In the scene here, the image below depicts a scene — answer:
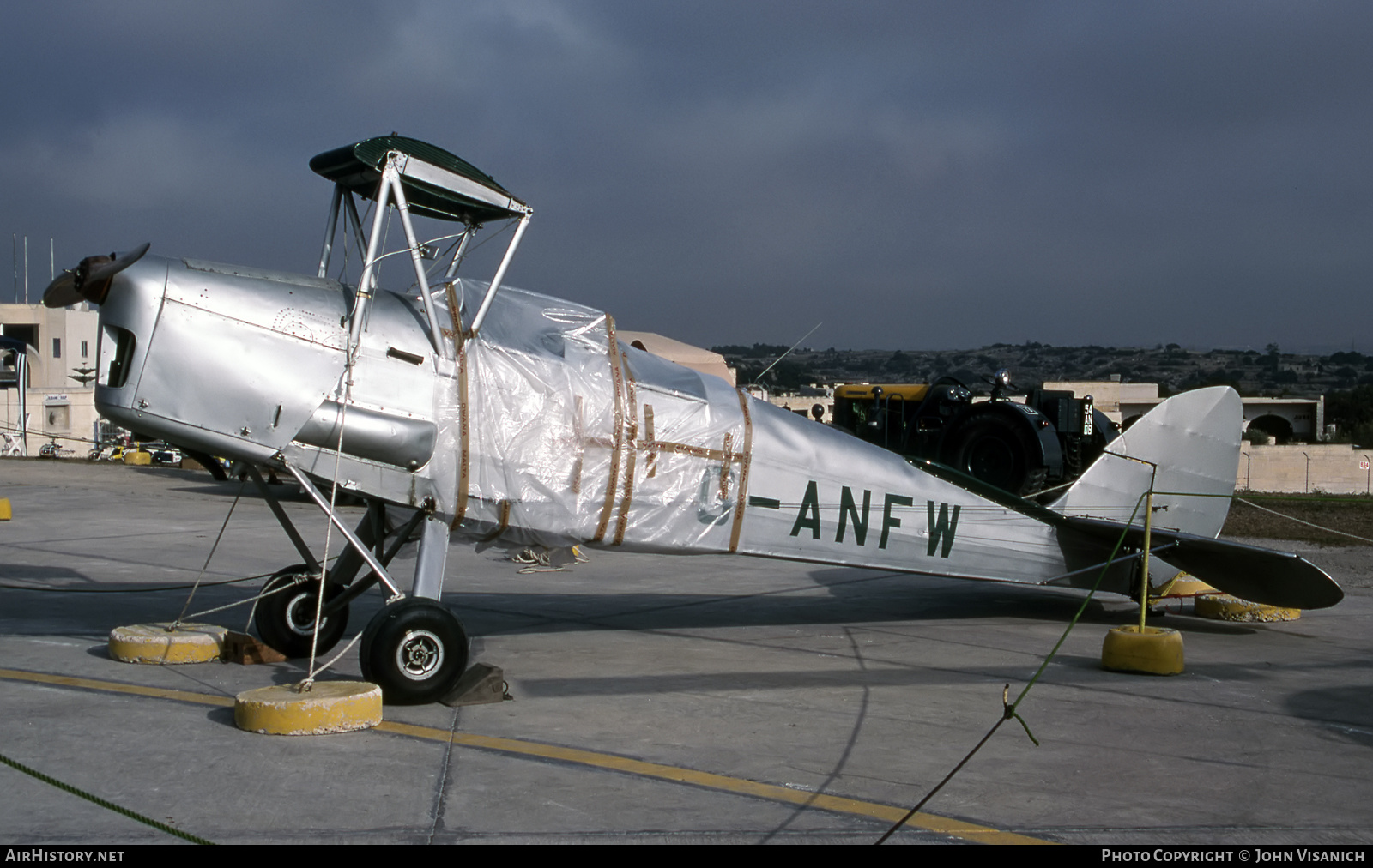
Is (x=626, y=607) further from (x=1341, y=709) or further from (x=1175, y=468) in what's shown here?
(x=1341, y=709)

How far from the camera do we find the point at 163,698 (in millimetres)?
6656

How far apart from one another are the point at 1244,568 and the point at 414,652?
629cm

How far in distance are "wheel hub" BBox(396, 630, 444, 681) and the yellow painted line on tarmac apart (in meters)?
0.41

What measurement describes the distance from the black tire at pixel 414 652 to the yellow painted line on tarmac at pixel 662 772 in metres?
0.35

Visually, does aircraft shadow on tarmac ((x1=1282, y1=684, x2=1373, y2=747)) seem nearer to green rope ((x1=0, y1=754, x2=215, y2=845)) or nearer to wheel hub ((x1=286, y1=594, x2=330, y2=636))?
green rope ((x1=0, y1=754, x2=215, y2=845))

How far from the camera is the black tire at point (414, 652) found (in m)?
6.57

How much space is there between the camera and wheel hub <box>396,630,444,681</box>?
662cm

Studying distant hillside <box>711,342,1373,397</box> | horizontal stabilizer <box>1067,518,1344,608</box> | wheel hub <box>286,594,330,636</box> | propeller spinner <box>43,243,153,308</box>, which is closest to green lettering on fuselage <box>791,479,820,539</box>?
horizontal stabilizer <box>1067,518,1344,608</box>

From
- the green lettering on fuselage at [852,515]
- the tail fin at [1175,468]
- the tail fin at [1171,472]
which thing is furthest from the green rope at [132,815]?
the tail fin at [1175,468]

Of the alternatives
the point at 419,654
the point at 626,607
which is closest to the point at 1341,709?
the point at 419,654

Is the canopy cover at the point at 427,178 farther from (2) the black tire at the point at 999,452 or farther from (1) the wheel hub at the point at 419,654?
(2) the black tire at the point at 999,452

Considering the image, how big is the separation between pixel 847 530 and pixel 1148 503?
218 cm
